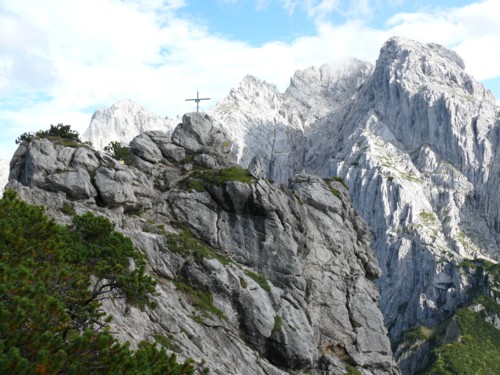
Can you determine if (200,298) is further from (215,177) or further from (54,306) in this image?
(54,306)

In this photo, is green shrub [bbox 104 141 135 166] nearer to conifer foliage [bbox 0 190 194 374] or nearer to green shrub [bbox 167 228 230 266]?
green shrub [bbox 167 228 230 266]

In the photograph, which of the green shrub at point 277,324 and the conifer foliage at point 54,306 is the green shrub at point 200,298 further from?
the conifer foliage at point 54,306

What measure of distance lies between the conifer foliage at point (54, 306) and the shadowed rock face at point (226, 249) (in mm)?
4998

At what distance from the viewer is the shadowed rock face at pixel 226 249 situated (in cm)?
4109

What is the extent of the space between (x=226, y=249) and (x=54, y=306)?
3566 cm

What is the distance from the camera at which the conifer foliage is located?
53.2 ft

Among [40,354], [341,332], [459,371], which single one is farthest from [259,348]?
[459,371]

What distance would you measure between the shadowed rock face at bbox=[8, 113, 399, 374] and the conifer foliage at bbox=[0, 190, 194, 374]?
5.00m

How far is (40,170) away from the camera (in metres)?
46.1

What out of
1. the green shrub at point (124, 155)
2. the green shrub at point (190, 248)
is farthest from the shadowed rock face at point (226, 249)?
the green shrub at point (124, 155)

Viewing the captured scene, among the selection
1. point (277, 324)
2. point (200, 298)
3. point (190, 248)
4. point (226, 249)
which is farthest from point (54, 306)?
point (226, 249)

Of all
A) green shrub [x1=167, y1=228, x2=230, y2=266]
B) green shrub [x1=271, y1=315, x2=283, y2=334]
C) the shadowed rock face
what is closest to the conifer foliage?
the shadowed rock face

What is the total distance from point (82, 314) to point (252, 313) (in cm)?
2646

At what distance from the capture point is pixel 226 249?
53312 mm
